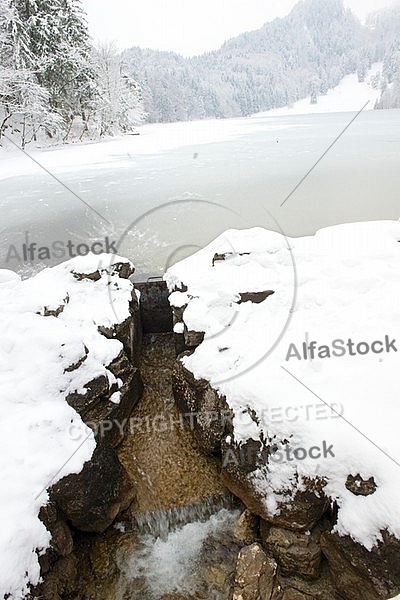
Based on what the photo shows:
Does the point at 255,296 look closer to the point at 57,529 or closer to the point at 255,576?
the point at 255,576

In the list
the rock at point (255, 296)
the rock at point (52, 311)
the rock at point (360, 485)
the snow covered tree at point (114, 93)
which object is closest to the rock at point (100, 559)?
the rock at point (360, 485)

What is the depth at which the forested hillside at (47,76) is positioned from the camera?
16.1 meters

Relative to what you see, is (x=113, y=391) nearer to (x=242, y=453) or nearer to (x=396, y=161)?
(x=242, y=453)

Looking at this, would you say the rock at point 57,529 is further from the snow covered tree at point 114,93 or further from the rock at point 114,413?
the snow covered tree at point 114,93

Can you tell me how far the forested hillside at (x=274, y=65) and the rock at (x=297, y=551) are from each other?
52.0m

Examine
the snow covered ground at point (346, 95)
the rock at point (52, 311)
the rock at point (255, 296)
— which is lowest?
the rock at point (52, 311)

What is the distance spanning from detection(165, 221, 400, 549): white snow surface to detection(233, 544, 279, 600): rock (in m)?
0.38

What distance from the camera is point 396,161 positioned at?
12.0 meters

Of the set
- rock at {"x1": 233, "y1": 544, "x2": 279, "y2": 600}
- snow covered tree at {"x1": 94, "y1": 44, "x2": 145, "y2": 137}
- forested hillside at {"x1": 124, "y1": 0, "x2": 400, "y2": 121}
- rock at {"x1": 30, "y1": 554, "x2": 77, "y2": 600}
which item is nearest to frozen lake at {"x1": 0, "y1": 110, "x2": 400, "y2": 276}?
rock at {"x1": 30, "y1": 554, "x2": 77, "y2": 600}

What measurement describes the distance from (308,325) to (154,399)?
217cm

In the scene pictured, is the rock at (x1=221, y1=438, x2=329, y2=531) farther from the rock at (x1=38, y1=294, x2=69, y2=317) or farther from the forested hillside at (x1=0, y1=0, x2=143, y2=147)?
the forested hillside at (x1=0, y1=0, x2=143, y2=147)

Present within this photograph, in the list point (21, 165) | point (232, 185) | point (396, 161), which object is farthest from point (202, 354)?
point (21, 165)

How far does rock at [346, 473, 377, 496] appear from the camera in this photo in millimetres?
2773

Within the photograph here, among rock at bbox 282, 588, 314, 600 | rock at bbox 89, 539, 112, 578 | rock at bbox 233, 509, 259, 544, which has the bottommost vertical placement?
rock at bbox 89, 539, 112, 578
